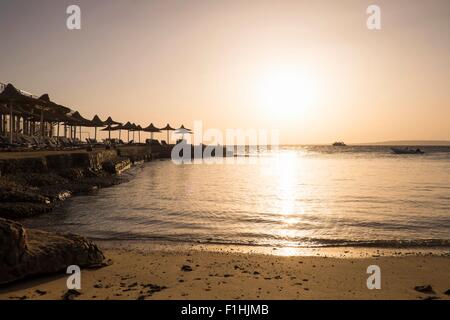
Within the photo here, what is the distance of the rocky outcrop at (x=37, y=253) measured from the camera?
6555mm

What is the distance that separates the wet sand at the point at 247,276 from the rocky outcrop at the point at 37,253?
23 centimetres

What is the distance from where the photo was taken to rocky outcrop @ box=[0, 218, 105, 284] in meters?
6.55

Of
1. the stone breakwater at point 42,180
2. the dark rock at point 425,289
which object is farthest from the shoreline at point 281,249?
the stone breakwater at point 42,180

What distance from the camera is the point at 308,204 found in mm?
19719

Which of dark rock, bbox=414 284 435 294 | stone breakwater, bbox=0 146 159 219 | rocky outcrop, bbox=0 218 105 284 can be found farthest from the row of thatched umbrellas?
dark rock, bbox=414 284 435 294

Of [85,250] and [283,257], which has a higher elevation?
[85,250]

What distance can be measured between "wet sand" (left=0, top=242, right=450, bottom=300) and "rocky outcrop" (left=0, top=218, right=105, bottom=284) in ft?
0.74

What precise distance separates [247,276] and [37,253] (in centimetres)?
395

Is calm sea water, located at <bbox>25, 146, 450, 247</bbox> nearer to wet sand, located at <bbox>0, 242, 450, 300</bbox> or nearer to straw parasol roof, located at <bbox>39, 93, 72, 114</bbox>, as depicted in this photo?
wet sand, located at <bbox>0, 242, 450, 300</bbox>

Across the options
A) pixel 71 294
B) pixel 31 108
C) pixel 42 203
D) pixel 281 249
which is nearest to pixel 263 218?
pixel 281 249

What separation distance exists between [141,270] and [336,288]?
3813 mm
